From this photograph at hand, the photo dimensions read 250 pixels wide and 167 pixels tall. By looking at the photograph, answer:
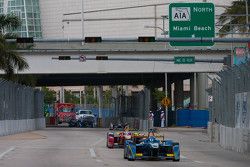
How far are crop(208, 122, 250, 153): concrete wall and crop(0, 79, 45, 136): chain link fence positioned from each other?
17.5 m

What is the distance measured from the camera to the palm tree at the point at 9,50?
5288cm

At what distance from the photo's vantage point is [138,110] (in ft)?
→ 249

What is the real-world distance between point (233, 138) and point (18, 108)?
30.3m

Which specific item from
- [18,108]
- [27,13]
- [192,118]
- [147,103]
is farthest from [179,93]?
[27,13]

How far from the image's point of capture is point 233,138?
34500 mm

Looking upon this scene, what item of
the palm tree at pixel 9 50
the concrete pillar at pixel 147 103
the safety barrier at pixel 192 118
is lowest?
the safety barrier at pixel 192 118

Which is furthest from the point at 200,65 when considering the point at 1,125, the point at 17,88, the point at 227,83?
the point at 227,83

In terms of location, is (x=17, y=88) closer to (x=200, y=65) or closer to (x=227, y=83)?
(x=200, y=65)

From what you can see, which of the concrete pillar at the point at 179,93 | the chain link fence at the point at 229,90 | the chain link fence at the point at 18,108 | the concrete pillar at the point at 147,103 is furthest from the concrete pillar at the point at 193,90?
the chain link fence at the point at 229,90

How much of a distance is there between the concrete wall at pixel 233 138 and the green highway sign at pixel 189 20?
14.9ft

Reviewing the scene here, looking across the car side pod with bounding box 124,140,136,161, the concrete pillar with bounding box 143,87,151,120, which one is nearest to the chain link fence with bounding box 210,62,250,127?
the car side pod with bounding box 124,140,136,161

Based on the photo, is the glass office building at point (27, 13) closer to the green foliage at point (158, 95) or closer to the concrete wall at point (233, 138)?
the green foliage at point (158, 95)

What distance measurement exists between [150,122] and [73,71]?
316 inches

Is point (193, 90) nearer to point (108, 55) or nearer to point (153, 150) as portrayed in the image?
point (108, 55)
